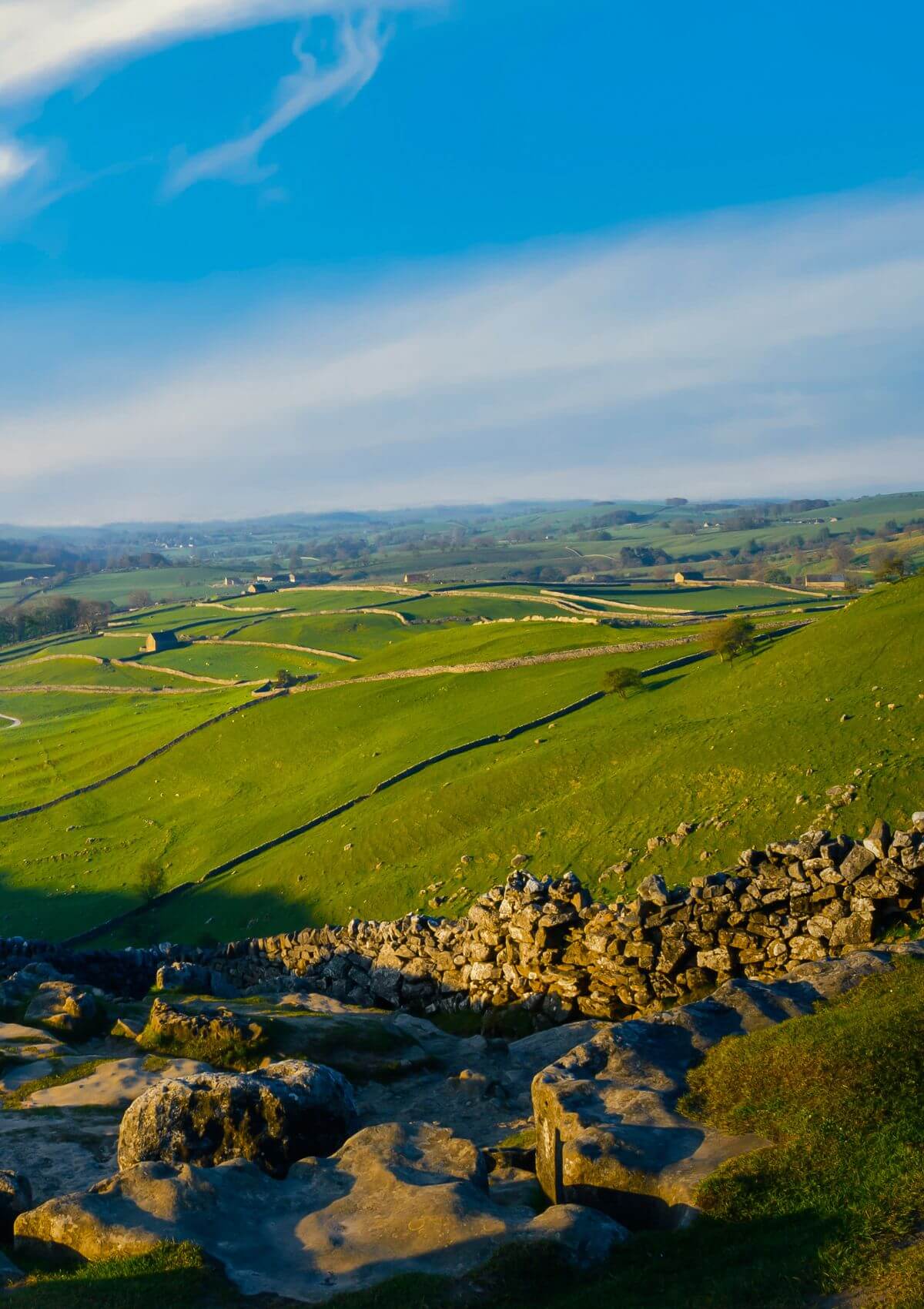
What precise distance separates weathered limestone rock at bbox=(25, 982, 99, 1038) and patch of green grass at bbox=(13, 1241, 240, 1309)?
56.7ft

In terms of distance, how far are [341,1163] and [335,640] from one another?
539 feet

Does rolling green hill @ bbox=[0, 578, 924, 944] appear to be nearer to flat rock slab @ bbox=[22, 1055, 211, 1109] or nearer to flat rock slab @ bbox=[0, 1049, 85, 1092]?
flat rock slab @ bbox=[22, 1055, 211, 1109]

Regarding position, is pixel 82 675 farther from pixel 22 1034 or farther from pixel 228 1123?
pixel 228 1123

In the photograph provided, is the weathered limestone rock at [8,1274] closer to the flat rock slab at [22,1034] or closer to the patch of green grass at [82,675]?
the flat rock slab at [22,1034]

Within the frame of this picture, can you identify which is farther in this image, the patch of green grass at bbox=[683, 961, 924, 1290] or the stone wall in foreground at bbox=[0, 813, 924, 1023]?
the stone wall in foreground at bbox=[0, 813, 924, 1023]

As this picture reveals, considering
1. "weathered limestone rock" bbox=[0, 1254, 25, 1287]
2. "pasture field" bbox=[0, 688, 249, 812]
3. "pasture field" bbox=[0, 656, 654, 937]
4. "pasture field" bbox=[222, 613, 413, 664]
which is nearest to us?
"weathered limestone rock" bbox=[0, 1254, 25, 1287]

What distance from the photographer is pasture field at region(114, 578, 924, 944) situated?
42.8 m

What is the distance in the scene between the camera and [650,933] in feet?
85.7

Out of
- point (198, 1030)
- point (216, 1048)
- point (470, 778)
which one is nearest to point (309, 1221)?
point (216, 1048)

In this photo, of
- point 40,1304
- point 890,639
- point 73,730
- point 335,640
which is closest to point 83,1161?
point 40,1304

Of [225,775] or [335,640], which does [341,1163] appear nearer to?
[225,775]

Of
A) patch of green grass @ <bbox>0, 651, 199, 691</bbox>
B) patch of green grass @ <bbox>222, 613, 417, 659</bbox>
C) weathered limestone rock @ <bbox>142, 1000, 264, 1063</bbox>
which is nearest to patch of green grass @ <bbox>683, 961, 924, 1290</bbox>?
weathered limestone rock @ <bbox>142, 1000, 264, 1063</bbox>

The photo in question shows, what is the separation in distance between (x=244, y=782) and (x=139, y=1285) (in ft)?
257

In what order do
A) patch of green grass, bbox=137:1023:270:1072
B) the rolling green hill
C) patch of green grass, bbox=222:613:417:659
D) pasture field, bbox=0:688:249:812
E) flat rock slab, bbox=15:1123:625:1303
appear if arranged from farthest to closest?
patch of green grass, bbox=222:613:417:659 → pasture field, bbox=0:688:249:812 → the rolling green hill → patch of green grass, bbox=137:1023:270:1072 → flat rock slab, bbox=15:1123:625:1303
